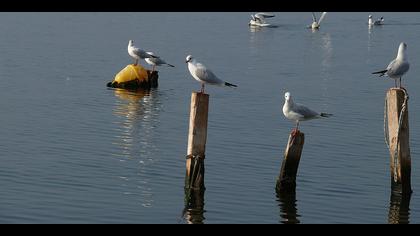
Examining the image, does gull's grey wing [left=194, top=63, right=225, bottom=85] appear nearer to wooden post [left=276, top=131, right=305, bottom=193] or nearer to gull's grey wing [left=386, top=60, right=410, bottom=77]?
wooden post [left=276, top=131, right=305, bottom=193]

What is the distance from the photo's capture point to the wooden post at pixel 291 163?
2362cm

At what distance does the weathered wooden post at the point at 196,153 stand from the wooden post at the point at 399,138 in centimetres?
436

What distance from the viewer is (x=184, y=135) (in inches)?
1331

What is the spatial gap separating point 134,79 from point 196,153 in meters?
22.4

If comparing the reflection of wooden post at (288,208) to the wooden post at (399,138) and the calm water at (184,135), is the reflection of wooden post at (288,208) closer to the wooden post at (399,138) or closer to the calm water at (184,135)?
the calm water at (184,135)

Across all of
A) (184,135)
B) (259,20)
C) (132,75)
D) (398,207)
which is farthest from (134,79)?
(259,20)

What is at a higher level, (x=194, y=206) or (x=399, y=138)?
(x=399, y=138)

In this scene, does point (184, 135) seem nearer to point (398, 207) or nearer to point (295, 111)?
point (295, 111)

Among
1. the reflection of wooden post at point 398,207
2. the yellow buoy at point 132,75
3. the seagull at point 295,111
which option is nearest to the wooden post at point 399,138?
the reflection of wooden post at point 398,207

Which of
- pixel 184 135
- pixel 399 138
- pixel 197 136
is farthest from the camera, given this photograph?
pixel 184 135

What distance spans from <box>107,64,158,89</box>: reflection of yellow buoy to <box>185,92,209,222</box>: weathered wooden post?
2146 centimetres

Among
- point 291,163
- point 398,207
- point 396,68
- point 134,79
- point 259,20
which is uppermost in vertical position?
point 259,20

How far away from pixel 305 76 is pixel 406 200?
28.3 meters
